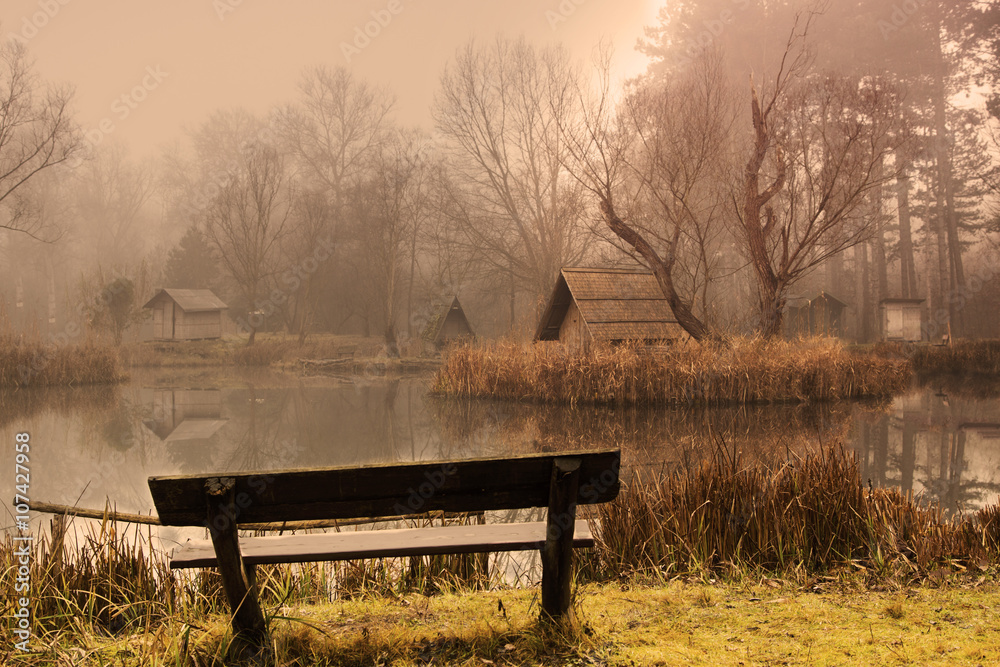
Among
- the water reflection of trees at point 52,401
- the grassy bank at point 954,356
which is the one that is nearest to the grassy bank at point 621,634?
the water reflection of trees at point 52,401

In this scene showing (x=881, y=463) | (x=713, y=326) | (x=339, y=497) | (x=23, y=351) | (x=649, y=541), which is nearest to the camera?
(x=339, y=497)

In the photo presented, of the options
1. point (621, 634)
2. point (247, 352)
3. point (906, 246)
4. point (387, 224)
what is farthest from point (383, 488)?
point (906, 246)

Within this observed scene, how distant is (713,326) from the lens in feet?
56.5

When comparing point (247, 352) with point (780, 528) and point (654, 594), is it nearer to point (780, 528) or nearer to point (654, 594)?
point (780, 528)

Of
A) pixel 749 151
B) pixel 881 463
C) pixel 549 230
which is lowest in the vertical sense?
pixel 881 463

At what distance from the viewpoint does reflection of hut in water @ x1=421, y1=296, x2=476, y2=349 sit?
95.7ft

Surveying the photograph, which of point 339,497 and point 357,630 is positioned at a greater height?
point 339,497

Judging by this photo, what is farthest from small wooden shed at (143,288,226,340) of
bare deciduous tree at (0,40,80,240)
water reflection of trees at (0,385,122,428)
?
water reflection of trees at (0,385,122,428)

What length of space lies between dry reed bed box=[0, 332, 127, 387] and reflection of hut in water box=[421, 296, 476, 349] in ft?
37.2

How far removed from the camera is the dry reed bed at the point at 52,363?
19047mm

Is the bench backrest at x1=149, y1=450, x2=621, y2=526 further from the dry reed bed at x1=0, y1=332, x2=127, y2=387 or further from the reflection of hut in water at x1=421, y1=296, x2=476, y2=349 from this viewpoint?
the reflection of hut in water at x1=421, y1=296, x2=476, y2=349

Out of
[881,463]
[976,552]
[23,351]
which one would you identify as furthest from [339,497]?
[23,351]

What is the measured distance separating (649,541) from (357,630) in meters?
2.06

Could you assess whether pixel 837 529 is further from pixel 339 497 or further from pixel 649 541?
pixel 339 497
